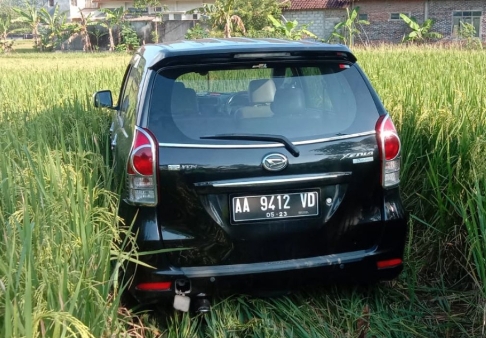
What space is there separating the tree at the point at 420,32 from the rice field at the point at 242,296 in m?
34.6

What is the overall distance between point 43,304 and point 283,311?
1574mm

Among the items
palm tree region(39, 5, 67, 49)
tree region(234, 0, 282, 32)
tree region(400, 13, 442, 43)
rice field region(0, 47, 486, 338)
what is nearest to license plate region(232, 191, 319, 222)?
rice field region(0, 47, 486, 338)

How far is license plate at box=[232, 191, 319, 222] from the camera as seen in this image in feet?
10.6

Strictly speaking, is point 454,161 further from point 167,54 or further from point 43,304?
point 43,304

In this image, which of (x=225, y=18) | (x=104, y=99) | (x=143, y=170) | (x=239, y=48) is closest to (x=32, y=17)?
(x=225, y=18)

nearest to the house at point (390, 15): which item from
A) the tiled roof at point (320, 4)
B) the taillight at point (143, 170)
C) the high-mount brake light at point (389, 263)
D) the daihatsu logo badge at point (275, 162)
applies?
the tiled roof at point (320, 4)

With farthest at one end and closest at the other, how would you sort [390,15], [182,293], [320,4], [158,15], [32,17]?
[32,17] → [158,15] → [320,4] → [390,15] → [182,293]

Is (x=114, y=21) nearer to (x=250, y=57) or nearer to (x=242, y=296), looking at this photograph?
(x=250, y=57)

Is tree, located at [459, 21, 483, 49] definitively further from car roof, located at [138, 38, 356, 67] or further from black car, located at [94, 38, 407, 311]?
black car, located at [94, 38, 407, 311]

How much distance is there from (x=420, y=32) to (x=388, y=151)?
37.1 m

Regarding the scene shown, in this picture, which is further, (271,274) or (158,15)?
(158,15)

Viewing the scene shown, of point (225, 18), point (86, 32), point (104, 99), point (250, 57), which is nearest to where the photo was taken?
point (250, 57)

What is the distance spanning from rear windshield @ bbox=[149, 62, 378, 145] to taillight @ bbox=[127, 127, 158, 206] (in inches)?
2.6

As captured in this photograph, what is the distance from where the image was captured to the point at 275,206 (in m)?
3.28
